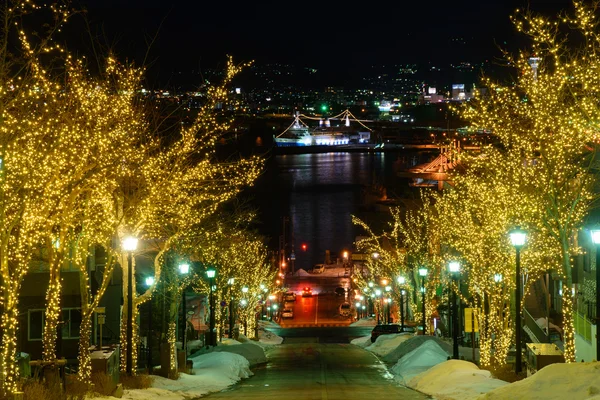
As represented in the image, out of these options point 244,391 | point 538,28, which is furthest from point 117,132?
point 538,28

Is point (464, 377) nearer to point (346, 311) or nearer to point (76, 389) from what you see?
point (76, 389)

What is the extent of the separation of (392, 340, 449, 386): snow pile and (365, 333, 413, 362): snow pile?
556cm

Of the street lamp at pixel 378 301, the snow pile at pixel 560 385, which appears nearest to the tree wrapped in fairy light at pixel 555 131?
the snow pile at pixel 560 385

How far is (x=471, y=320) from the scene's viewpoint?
1112 inches

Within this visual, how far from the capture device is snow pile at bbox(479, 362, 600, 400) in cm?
1315

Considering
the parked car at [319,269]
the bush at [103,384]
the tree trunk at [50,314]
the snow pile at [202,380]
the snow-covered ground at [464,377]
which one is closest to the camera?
the snow-covered ground at [464,377]

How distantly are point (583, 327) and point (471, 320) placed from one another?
7345mm

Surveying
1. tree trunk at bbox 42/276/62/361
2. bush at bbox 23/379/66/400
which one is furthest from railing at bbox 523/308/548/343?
→ bush at bbox 23/379/66/400

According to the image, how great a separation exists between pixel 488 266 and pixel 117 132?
1367cm

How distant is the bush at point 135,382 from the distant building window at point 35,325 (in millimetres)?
13686

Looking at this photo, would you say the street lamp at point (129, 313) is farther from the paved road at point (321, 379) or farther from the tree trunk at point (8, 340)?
the tree trunk at point (8, 340)

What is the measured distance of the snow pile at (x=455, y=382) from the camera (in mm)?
19922

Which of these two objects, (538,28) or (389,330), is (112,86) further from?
(389,330)

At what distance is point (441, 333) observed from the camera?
53.8m
